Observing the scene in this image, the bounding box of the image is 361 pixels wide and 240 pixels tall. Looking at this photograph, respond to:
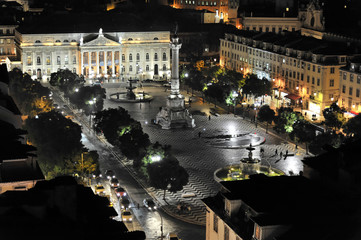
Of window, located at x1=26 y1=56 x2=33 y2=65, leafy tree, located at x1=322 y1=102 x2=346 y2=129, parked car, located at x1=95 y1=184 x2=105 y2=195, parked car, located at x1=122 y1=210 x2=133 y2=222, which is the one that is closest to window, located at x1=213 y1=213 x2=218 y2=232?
parked car, located at x1=122 y1=210 x2=133 y2=222

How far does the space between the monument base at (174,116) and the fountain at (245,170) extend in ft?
84.8

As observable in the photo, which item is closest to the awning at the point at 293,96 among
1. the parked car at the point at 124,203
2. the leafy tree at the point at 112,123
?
the leafy tree at the point at 112,123

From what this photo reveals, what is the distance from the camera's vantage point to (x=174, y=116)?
351ft

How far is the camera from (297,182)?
46562 mm

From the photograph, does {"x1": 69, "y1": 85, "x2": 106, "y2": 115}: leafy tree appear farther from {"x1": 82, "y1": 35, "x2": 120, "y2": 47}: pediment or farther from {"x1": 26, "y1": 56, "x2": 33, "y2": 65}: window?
{"x1": 82, "y1": 35, "x2": 120, "y2": 47}: pediment

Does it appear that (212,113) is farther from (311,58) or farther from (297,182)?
(297,182)

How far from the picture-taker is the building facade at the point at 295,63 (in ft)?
376

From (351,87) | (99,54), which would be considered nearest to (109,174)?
(351,87)

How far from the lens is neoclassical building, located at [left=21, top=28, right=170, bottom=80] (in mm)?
158625

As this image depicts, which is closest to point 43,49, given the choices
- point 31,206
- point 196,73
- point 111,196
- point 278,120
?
point 196,73

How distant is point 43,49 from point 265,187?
120 m

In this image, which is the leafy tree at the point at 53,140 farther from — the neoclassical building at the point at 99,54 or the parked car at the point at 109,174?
the neoclassical building at the point at 99,54

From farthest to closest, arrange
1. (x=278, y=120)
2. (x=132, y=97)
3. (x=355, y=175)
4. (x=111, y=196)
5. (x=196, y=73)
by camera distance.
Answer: (x=196, y=73), (x=132, y=97), (x=278, y=120), (x=111, y=196), (x=355, y=175)

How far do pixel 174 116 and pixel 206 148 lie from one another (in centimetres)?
1528
